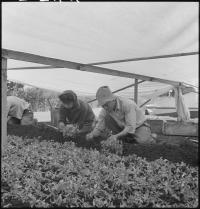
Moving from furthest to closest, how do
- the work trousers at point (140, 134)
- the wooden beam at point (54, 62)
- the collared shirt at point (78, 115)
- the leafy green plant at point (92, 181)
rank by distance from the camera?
the collared shirt at point (78, 115) < the work trousers at point (140, 134) < the wooden beam at point (54, 62) < the leafy green plant at point (92, 181)

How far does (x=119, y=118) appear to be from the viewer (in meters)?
4.98

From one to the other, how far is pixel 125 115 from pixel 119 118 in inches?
10.0

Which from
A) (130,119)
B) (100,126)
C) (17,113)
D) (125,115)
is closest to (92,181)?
(130,119)

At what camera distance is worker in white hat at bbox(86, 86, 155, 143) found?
4.57 meters

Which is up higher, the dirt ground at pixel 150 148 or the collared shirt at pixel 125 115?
the collared shirt at pixel 125 115

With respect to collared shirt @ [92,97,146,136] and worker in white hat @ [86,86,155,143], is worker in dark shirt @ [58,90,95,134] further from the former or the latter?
collared shirt @ [92,97,146,136]

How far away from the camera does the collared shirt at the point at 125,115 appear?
4.63m

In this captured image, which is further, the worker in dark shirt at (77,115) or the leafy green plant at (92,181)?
the worker in dark shirt at (77,115)

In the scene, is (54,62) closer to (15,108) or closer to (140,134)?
(140,134)

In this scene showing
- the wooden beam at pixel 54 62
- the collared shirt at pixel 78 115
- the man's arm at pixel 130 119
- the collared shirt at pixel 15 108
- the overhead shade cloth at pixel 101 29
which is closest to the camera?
the overhead shade cloth at pixel 101 29

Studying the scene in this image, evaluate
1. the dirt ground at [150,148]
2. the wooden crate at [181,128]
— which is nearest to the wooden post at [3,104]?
the dirt ground at [150,148]

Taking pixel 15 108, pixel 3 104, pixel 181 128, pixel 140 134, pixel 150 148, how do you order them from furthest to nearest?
pixel 15 108 → pixel 181 128 → pixel 140 134 → pixel 150 148 → pixel 3 104

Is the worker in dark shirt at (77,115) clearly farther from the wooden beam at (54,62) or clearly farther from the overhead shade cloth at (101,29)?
the overhead shade cloth at (101,29)

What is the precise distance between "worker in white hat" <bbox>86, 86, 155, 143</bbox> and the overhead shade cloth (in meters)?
0.67
